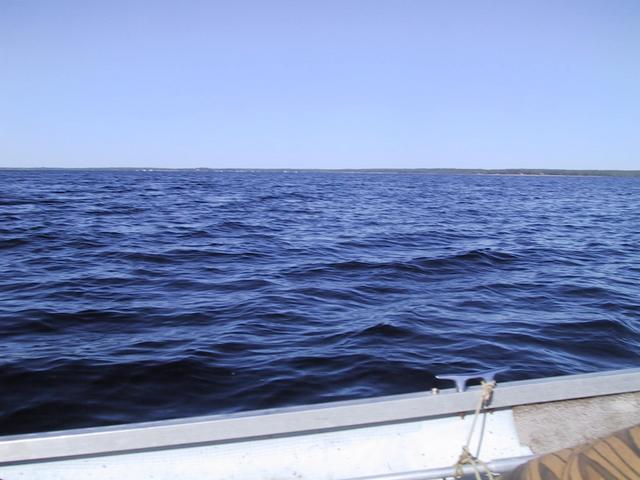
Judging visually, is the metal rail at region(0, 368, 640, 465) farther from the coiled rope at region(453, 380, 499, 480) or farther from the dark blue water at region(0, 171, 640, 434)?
the dark blue water at region(0, 171, 640, 434)

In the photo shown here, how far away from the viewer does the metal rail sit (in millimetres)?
2205

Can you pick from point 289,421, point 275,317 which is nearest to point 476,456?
point 289,421

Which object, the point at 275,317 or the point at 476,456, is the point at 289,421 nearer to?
the point at 476,456

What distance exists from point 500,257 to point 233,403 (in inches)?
366

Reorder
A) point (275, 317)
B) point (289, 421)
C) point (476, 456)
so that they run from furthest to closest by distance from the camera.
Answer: point (275, 317), point (476, 456), point (289, 421)

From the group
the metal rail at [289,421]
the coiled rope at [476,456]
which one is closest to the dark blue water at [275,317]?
the metal rail at [289,421]

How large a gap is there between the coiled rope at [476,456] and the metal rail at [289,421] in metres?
0.04

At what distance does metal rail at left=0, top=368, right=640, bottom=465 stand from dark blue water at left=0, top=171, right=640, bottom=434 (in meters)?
2.33

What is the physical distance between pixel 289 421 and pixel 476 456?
978mm

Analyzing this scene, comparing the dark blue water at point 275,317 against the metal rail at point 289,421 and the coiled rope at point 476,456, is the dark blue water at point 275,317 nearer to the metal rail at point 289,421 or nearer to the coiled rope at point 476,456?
the metal rail at point 289,421

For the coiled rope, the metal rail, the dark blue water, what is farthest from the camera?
the dark blue water

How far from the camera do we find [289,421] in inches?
92.5

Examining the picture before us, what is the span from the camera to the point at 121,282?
904 cm

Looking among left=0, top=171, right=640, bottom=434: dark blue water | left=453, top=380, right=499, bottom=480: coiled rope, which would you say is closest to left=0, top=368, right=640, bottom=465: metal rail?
left=453, top=380, right=499, bottom=480: coiled rope
